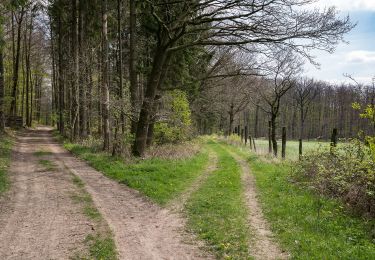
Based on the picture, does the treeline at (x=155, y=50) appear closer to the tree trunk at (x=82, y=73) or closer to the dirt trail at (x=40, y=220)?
the tree trunk at (x=82, y=73)

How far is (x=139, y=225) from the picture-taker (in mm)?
8125

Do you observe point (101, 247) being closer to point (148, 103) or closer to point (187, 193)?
point (187, 193)

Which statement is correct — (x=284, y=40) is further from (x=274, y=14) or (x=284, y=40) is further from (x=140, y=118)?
(x=140, y=118)

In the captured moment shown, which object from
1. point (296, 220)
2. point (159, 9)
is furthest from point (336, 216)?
point (159, 9)

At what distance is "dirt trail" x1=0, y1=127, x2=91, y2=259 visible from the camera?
6.52 metres

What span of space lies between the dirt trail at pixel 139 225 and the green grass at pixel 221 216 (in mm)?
372

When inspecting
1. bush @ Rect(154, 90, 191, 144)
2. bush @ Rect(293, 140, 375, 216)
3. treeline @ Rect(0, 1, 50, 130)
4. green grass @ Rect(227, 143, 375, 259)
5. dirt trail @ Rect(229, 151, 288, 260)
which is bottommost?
dirt trail @ Rect(229, 151, 288, 260)

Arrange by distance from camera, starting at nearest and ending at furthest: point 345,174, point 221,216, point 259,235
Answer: point 259,235 < point 221,216 < point 345,174

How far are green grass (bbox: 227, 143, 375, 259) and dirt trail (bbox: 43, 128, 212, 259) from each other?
72.5 inches

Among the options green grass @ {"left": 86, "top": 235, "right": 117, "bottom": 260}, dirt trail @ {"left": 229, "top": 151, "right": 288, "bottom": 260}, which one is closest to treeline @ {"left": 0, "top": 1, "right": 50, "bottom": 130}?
dirt trail @ {"left": 229, "top": 151, "right": 288, "bottom": 260}

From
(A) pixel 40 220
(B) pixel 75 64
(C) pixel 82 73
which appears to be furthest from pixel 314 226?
(B) pixel 75 64

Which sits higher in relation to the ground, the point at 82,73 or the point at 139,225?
the point at 82,73

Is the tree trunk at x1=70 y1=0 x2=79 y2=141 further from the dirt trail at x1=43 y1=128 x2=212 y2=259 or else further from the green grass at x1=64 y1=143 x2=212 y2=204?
the dirt trail at x1=43 y1=128 x2=212 y2=259

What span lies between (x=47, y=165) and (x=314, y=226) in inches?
447
